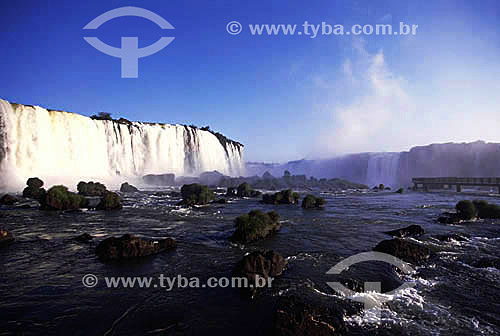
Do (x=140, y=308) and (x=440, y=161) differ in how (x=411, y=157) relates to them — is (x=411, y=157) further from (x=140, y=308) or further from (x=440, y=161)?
(x=140, y=308)

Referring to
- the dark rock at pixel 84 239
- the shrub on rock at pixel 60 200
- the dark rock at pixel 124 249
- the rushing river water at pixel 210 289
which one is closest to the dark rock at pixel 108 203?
the shrub on rock at pixel 60 200

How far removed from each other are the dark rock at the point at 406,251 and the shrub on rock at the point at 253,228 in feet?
14.9

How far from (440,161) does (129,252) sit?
7951cm

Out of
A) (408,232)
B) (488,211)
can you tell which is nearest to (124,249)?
(408,232)

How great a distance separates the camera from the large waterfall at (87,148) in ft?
97.6

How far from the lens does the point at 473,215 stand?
1516cm

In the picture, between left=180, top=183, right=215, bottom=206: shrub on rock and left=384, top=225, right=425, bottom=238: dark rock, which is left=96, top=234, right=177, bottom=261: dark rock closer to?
left=384, top=225, right=425, bottom=238: dark rock

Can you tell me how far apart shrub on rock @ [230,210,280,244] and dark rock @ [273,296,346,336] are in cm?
603

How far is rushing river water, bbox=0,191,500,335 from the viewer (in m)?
4.50

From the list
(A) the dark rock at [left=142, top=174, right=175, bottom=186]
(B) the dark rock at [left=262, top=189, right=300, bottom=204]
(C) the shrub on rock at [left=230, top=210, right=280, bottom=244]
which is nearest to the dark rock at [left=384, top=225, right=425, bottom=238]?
(C) the shrub on rock at [left=230, top=210, right=280, bottom=244]

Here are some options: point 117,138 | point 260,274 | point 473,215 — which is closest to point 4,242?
point 260,274

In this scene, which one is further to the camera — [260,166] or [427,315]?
[260,166]

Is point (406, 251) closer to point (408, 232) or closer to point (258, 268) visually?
point (408, 232)

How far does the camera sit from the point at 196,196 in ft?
75.1
